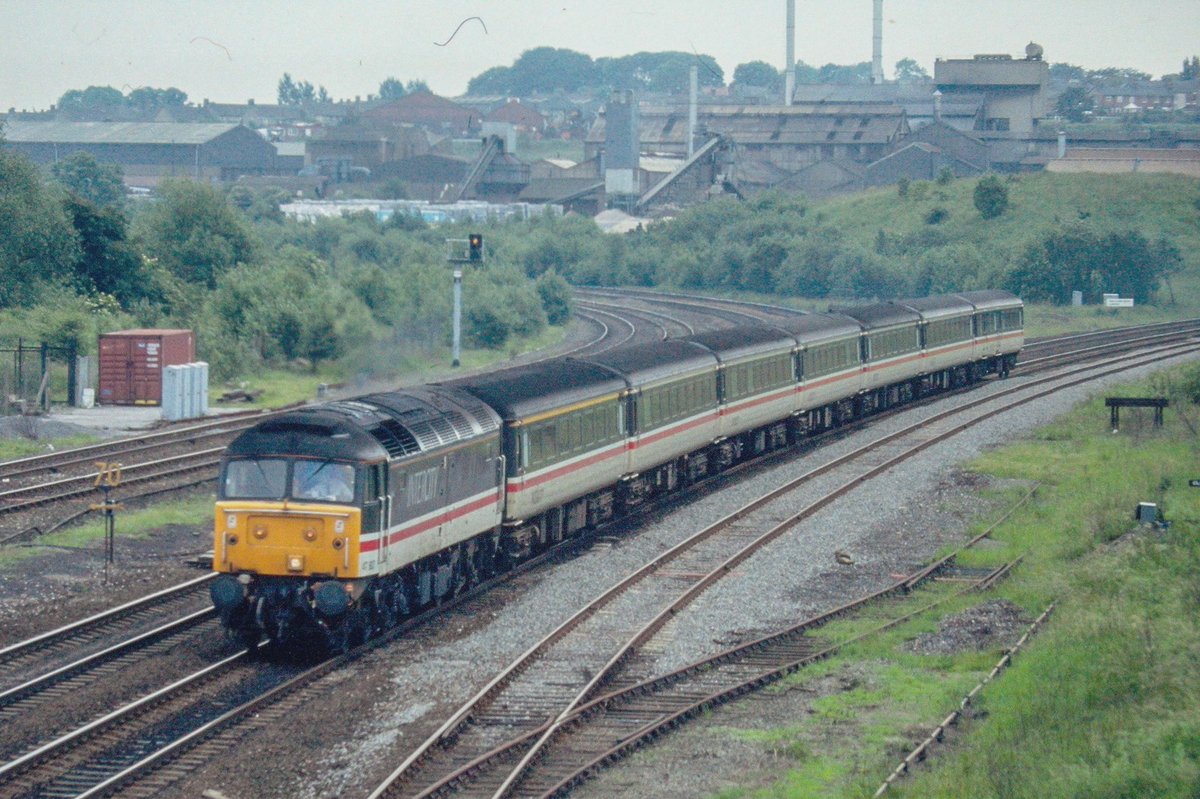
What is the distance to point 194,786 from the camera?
13.7 meters

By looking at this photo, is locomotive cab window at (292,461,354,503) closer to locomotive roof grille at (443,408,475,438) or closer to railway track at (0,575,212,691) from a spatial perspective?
locomotive roof grille at (443,408,475,438)

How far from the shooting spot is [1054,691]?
15.3 meters

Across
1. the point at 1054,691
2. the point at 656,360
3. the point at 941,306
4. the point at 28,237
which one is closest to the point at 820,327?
the point at 941,306

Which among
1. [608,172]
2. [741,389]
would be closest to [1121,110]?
[608,172]

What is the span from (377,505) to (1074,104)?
7256 inches

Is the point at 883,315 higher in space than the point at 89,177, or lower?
lower

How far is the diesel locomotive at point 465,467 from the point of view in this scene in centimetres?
1773

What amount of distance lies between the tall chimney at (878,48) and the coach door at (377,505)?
139722 mm

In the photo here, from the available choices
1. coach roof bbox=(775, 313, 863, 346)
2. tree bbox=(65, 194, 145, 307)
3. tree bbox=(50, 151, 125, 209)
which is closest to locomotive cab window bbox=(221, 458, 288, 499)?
coach roof bbox=(775, 313, 863, 346)

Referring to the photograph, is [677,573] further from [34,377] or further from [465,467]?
[34,377]

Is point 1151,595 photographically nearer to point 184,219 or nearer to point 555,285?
point 184,219

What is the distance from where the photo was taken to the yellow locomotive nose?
Answer: 692 inches

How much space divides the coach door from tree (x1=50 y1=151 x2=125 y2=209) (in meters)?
101

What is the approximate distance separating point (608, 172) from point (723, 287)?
43.9 m
